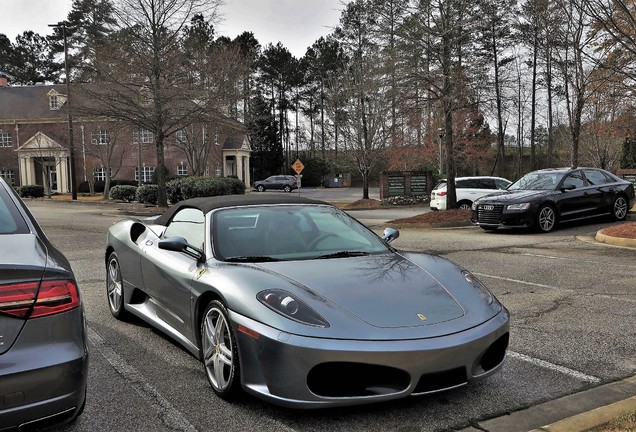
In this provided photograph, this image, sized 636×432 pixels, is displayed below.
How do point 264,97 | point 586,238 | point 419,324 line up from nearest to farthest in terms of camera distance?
1. point 419,324
2. point 586,238
3. point 264,97

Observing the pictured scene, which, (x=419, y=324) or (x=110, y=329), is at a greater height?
(x=419, y=324)

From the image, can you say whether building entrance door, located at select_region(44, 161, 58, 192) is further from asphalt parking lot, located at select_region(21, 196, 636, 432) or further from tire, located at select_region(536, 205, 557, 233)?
asphalt parking lot, located at select_region(21, 196, 636, 432)

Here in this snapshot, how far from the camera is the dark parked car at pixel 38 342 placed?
2357mm

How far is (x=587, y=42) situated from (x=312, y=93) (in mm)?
56180

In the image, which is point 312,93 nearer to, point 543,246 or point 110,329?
point 543,246

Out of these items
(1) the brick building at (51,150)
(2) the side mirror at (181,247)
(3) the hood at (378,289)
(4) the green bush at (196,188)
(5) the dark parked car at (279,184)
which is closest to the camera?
(3) the hood at (378,289)

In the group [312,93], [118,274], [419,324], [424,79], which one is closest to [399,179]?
[424,79]

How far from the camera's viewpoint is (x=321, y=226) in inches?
184

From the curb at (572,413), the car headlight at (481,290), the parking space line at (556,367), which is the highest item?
the car headlight at (481,290)

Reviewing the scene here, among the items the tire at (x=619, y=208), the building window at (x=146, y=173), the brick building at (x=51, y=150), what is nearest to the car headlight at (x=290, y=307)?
the tire at (x=619, y=208)

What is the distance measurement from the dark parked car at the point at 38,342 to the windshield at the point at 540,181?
42.6 feet

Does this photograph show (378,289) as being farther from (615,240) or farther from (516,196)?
(516,196)

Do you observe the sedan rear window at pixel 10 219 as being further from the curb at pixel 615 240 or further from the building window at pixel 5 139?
the building window at pixel 5 139

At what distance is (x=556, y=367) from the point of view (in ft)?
13.3
